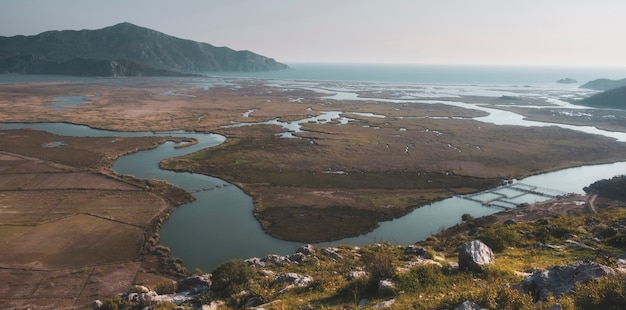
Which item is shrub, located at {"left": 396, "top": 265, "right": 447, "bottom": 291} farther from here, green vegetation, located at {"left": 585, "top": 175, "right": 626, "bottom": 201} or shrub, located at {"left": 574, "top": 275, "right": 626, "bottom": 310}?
green vegetation, located at {"left": 585, "top": 175, "right": 626, "bottom": 201}

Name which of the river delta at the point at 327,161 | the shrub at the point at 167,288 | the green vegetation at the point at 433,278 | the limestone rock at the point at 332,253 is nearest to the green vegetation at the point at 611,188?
the river delta at the point at 327,161

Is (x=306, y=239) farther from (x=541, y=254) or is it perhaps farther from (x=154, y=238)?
(x=541, y=254)

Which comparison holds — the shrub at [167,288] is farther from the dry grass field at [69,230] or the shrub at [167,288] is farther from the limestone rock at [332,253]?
the dry grass field at [69,230]

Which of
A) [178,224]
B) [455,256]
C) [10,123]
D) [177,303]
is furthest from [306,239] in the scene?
[10,123]

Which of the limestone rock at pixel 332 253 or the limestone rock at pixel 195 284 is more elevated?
the limestone rock at pixel 195 284

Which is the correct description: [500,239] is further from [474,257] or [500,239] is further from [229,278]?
[229,278]

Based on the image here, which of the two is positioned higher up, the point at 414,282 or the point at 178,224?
the point at 414,282

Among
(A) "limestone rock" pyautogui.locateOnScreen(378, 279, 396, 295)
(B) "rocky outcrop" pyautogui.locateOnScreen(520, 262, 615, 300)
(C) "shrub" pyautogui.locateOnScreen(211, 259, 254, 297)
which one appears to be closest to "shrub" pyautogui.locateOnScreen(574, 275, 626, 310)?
(B) "rocky outcrop" pyautogui.locateOnScreen(520, 262, 615, 300)
